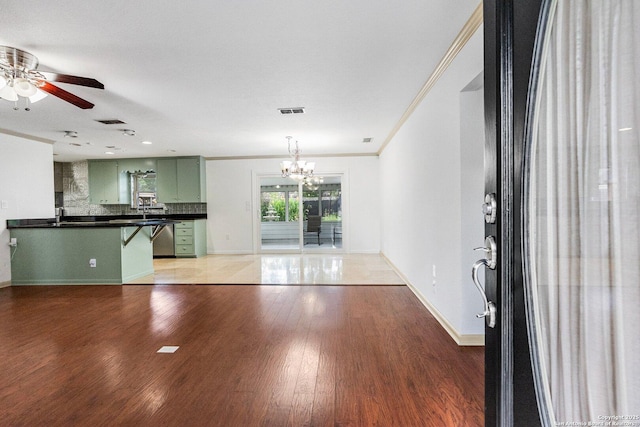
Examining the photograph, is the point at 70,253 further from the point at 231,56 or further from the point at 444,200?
the point at 444,200

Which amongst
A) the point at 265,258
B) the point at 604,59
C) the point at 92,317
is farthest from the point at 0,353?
the point at 265,258

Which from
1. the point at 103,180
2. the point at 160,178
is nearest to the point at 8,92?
the point at 160,178

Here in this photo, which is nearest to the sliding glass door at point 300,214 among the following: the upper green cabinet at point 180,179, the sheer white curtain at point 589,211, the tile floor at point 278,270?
the tile floor at point 278,270

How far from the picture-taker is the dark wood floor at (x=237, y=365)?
1662 millimetres

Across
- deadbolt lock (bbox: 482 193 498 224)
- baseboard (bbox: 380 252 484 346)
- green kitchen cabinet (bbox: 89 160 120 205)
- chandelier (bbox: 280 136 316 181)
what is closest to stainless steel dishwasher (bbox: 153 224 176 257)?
green kitchen cabinet (bbox: 89 160 120 205)

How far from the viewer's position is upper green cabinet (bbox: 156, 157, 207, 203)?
7.25m

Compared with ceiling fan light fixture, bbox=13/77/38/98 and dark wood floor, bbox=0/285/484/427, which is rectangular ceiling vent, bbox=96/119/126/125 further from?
dark wood floor, bbox=0/285/484/427

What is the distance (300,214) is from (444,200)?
5093 millimetres

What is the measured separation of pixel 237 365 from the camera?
7.10 feet

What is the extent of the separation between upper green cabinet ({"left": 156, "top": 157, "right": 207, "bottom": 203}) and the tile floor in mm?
1434

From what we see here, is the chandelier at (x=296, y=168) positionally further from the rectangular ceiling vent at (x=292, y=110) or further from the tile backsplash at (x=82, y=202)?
the tile backsplash at (x=82, y=202)

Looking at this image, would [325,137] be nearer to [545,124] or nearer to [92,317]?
[92,317]

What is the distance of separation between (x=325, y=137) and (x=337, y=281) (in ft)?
8.38

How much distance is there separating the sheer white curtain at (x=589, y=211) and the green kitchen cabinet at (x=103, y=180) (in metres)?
8.59
